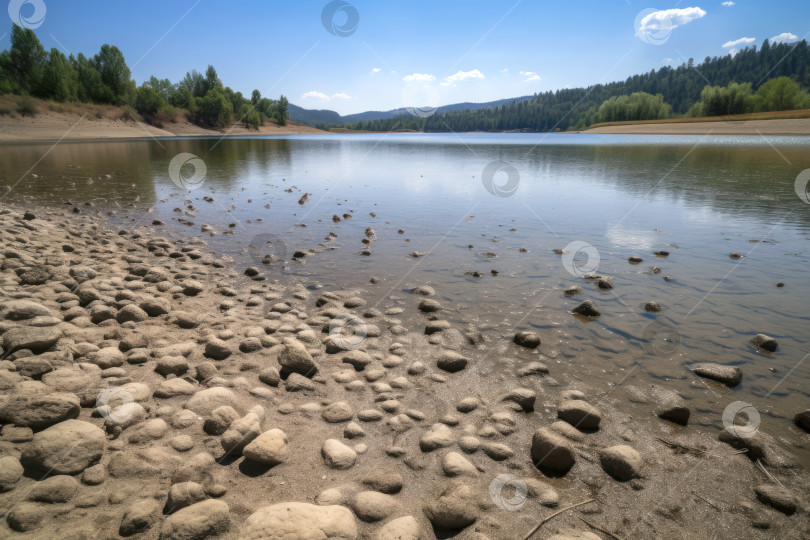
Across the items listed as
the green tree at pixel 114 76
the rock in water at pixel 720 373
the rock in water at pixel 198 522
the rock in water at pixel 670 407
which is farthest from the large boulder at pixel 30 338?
the green tree at pixel 114 76

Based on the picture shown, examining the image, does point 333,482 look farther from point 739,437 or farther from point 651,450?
point 739,437

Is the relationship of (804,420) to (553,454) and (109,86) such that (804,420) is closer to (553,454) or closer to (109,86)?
(553,454)

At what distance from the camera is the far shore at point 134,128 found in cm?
7338

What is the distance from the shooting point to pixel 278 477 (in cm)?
343

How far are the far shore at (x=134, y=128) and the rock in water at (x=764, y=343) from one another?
324ft

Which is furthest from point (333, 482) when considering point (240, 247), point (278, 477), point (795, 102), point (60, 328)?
point (795, 102)

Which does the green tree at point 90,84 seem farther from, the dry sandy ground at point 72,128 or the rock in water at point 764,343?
the rock in water at point 764,343

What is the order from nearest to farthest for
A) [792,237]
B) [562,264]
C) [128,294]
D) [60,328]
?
[60,328] → [128,294] → [562,264] → [792,237]

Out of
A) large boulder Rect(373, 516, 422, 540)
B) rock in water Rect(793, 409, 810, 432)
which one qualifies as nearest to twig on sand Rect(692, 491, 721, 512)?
rock in water Rect(793, 409, 810, 432)

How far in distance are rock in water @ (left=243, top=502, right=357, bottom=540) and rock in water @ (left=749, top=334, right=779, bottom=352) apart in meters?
6.81

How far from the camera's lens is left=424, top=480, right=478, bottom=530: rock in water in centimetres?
304

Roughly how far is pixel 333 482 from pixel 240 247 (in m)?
9.29

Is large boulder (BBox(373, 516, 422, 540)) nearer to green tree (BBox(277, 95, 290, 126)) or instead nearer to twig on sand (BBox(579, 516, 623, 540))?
twig on sand (BBox(579, 516, 623, 540))

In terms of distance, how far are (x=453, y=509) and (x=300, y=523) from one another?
1.21 metres
